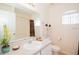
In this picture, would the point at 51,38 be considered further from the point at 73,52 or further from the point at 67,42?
the point at 73,52

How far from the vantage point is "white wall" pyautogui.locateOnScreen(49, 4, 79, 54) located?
146 centimetres

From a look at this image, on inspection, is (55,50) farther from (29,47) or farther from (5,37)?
(5,37)

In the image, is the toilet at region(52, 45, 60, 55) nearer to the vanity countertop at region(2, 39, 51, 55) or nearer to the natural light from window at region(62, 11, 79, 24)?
the vanity countertop at region(2, 39, 51, 55)

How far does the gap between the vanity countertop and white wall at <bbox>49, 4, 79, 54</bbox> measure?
0.17m

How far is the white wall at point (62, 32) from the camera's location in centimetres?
146

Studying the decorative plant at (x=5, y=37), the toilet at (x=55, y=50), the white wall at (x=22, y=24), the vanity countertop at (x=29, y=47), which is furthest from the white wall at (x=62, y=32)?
the decorative plant at (x=5, y=37)

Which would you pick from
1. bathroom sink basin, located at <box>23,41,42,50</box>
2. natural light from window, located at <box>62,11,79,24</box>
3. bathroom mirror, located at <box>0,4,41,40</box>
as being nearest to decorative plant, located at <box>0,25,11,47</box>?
bathroom mirror, located at <box>0,4,41,40</box>

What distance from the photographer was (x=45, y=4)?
141 centimetres

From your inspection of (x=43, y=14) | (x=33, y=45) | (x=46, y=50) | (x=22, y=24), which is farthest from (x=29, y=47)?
(x=43, y=14)

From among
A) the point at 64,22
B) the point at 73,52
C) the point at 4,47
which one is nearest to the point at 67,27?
the point at 64,22

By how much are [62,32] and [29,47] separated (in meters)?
0.55

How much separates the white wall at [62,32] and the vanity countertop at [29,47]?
0.17 metres

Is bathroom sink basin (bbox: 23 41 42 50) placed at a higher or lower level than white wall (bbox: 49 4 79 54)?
lower

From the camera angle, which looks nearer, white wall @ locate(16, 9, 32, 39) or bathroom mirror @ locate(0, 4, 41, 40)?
bathroom mirror @ locate(0, 4, 41, 40)
